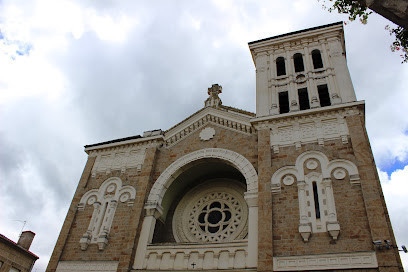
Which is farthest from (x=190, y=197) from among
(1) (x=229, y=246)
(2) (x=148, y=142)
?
(1) (x=229, y=246)

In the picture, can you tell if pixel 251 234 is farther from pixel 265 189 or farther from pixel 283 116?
pixel 283 116

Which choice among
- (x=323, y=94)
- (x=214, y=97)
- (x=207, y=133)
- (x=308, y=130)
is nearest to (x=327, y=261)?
(x=308, y=130)

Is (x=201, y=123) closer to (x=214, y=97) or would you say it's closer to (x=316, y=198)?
(x=214, y=97)

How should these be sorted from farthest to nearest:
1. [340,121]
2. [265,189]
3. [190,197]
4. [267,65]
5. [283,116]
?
[267,65]
[190,197]
[283,116]
[340,121]
[265,189]

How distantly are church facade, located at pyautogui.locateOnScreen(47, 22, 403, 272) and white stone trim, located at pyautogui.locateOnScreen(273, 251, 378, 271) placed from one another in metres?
0.03

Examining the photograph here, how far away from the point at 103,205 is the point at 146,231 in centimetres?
319

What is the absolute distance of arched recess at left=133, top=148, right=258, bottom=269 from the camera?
1379cm

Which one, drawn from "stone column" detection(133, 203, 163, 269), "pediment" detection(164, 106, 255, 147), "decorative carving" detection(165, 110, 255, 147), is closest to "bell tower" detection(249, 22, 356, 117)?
"pediment" detection(164, 106, 255, 147)

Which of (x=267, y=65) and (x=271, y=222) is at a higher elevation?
(x=267, y=65)

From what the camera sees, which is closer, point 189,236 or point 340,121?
point 340,121

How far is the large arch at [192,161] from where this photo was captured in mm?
16047

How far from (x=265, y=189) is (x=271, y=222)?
155cm

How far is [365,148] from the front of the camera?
14.1 meters

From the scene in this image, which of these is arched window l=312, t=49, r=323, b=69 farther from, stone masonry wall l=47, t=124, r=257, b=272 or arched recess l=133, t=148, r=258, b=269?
arched recess l=133, t=148, r=258, b=269
